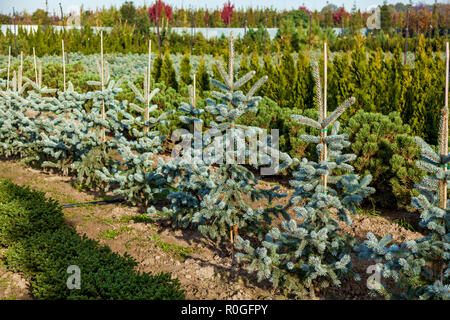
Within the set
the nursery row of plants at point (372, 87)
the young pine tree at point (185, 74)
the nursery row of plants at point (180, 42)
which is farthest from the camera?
the nursery row of plants at point (180, 42)

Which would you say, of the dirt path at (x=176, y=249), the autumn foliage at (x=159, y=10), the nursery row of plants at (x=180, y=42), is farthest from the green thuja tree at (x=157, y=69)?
the autumn foliage at (x=159, y=10)

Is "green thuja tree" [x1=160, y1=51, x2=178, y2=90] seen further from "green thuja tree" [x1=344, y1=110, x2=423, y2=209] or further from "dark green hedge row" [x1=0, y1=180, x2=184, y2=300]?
"green thuja tree" [x1=344, y1=110, x2=423, y2=209]

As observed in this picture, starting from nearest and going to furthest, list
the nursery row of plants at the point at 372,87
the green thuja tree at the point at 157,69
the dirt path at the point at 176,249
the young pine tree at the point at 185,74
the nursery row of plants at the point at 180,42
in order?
the dirt path at the point at 176,249 → the nursery row of plants at the point at 372,87 → the young pine tree at the point at 185,74 → the green thuja tree at the point at 157,69 → the nursery row of plants at the point at 180,42

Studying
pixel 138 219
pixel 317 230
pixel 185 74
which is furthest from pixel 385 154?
pixel 185 74

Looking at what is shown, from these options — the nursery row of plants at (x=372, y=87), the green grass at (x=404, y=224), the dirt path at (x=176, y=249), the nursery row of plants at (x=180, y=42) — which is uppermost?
the nursery row of plants at (x=180, y=42)

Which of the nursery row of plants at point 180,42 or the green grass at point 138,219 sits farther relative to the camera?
the nursery row of plants at point 180,42

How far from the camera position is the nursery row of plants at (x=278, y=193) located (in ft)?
9.52

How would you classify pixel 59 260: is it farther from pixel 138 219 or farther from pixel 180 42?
pixel 180 42

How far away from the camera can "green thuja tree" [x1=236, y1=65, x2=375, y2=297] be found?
314 cm

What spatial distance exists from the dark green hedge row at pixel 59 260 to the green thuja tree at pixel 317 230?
75cm

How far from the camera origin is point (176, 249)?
4309 mm

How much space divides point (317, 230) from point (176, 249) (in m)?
1.60

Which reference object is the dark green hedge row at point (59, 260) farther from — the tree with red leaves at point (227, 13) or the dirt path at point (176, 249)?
the tree with red leaves at point (227, 13)
